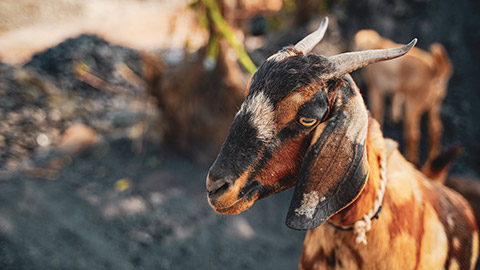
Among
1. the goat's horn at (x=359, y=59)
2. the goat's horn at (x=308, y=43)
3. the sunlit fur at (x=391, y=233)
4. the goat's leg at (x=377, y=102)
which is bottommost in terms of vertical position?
the goat's leg at (x=377, y=102)

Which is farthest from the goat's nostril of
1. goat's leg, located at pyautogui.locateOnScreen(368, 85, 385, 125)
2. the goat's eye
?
goat's leg, located at pyautogui.locateOnScreen(368, 85, 385, 125)

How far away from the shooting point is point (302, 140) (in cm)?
165

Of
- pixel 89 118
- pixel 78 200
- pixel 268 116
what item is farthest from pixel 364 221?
pixel 89 118

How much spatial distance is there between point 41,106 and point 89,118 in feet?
3.47

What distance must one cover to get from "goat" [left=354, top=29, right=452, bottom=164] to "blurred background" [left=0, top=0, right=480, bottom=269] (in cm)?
48

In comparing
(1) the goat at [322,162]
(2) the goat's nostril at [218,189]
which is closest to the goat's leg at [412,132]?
(1) the goat at [322,162]

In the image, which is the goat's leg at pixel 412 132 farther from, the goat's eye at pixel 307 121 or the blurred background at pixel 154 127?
the goat's eye at pixel 307 121

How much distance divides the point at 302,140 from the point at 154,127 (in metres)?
6.13

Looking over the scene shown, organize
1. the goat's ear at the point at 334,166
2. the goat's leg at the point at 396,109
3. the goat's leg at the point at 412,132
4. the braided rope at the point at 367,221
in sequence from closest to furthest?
the goat's ear at the point at 334,166, the braided rope at the point at 367,221, the goat's leg at the point at 412,132, the goat's leg at the point at 396,109

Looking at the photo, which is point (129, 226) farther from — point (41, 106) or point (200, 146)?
point (41, 106)

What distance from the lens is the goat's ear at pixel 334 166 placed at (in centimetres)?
152

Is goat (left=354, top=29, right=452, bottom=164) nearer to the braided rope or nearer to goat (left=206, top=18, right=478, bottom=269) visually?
goat (left=206, top=18, right=478, bottom=269)

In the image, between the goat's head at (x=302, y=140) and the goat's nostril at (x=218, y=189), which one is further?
the goat's nostril at (x=218, y=189)

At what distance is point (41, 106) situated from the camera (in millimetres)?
7605
